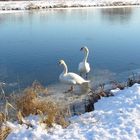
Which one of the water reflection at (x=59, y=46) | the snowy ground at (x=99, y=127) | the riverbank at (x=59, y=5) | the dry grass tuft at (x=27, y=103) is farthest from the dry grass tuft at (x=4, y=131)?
the riverbank at (x=59, y=5)

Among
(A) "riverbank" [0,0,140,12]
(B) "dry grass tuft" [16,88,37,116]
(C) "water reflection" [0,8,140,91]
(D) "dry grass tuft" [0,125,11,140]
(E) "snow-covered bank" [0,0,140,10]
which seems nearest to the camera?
(D) "dry grass tuft" [0,125,11,140]

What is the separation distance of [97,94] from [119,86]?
37.7 inches

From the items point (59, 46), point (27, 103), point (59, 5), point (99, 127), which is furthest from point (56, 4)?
point (99, 127)

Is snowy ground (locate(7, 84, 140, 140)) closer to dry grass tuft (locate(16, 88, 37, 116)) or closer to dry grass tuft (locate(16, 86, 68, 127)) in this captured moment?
dry grass tuft (locate(16, 86, 68, 127))

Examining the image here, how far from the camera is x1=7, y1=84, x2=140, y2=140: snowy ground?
21.8 feet

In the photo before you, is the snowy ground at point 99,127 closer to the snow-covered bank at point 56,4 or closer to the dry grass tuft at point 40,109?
the dry grass tuft at point 40,109

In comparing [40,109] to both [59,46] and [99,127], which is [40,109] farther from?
[59,46]

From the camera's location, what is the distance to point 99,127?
7.01 m

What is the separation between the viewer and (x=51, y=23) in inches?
880

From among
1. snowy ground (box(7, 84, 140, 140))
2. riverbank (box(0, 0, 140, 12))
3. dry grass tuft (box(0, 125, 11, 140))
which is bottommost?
riverbank (box(0, 0, 140, 12))

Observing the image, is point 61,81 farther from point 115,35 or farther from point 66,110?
point 115,35

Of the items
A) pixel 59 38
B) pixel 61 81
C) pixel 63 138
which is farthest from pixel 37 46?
pixel 63 138

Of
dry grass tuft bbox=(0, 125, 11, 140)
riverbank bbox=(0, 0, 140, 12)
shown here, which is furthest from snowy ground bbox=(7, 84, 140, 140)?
riverbank bbox=(0, 0, 140, 12)

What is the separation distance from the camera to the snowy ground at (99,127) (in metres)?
6.65
